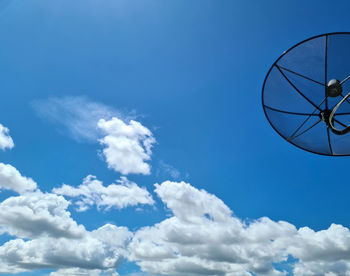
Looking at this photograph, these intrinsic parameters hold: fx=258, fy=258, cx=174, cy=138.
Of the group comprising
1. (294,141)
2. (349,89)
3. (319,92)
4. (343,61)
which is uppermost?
(343,61)

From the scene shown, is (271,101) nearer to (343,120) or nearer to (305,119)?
(305,119)

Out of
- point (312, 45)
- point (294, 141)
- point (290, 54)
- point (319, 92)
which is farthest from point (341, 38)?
point (294, 141)

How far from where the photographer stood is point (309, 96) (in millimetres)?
10617

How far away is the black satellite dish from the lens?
937 cm

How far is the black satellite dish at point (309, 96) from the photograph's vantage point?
369 inches

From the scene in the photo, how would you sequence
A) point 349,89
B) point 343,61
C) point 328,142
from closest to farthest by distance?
point 349,89 → point 343,61 → point 328,142

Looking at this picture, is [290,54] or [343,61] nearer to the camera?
[290,54]

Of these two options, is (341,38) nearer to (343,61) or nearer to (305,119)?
(343,61)

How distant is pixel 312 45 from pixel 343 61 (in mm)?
1934

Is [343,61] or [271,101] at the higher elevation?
[343,61]

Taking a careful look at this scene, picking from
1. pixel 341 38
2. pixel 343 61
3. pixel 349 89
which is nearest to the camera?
pixel 341 38

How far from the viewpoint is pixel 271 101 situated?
10.4 meters

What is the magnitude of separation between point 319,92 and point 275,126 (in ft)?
6.99

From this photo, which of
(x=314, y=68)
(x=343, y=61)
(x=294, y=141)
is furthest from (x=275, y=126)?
(x=343, y=61)
